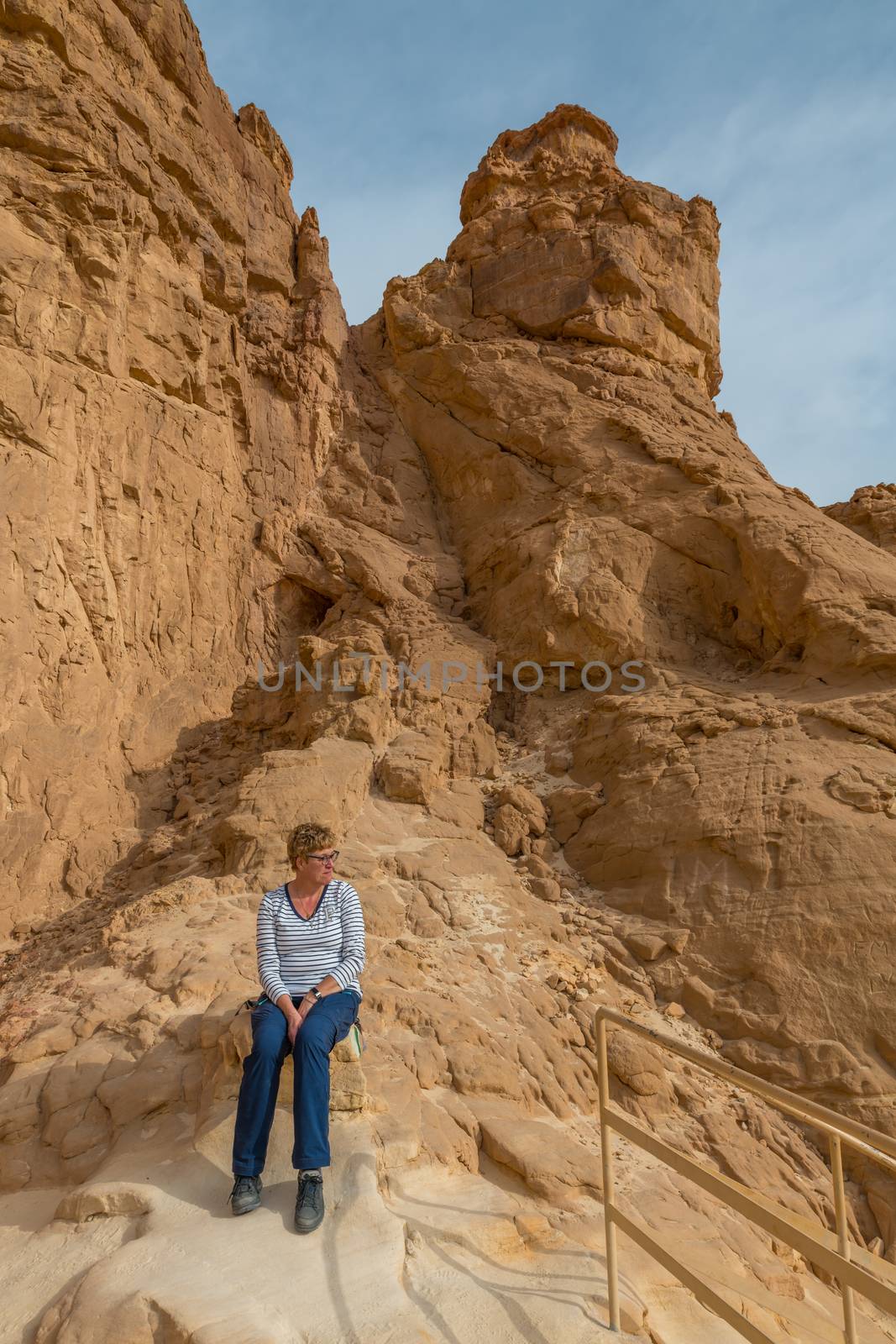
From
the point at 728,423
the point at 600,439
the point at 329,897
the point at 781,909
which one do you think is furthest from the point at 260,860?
the point at 728,423

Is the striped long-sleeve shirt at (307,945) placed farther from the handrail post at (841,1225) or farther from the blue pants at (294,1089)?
the handrail post at (841,1225)

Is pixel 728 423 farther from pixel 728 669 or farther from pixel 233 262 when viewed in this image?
pixel 233 262

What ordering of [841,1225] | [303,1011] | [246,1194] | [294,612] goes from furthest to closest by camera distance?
[294,612]
[303,1011]
[246,1194]
[841,1225]

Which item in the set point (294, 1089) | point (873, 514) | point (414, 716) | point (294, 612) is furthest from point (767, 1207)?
point (873, 514)

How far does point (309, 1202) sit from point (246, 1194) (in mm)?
279

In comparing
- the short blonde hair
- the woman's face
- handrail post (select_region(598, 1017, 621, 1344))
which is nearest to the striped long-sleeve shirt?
the woman's face

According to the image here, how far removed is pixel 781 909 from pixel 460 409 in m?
10.3

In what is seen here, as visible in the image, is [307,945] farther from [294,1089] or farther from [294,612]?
[294,612]

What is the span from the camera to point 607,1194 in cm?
307

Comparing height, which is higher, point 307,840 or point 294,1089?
point 307,840

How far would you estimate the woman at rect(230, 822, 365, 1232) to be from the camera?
320cm

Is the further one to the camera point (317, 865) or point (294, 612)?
point (294, 612)

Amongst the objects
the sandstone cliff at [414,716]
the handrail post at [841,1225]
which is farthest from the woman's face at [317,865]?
the handrail post at [841,1225]

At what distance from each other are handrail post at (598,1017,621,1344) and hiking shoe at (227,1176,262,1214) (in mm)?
1407
